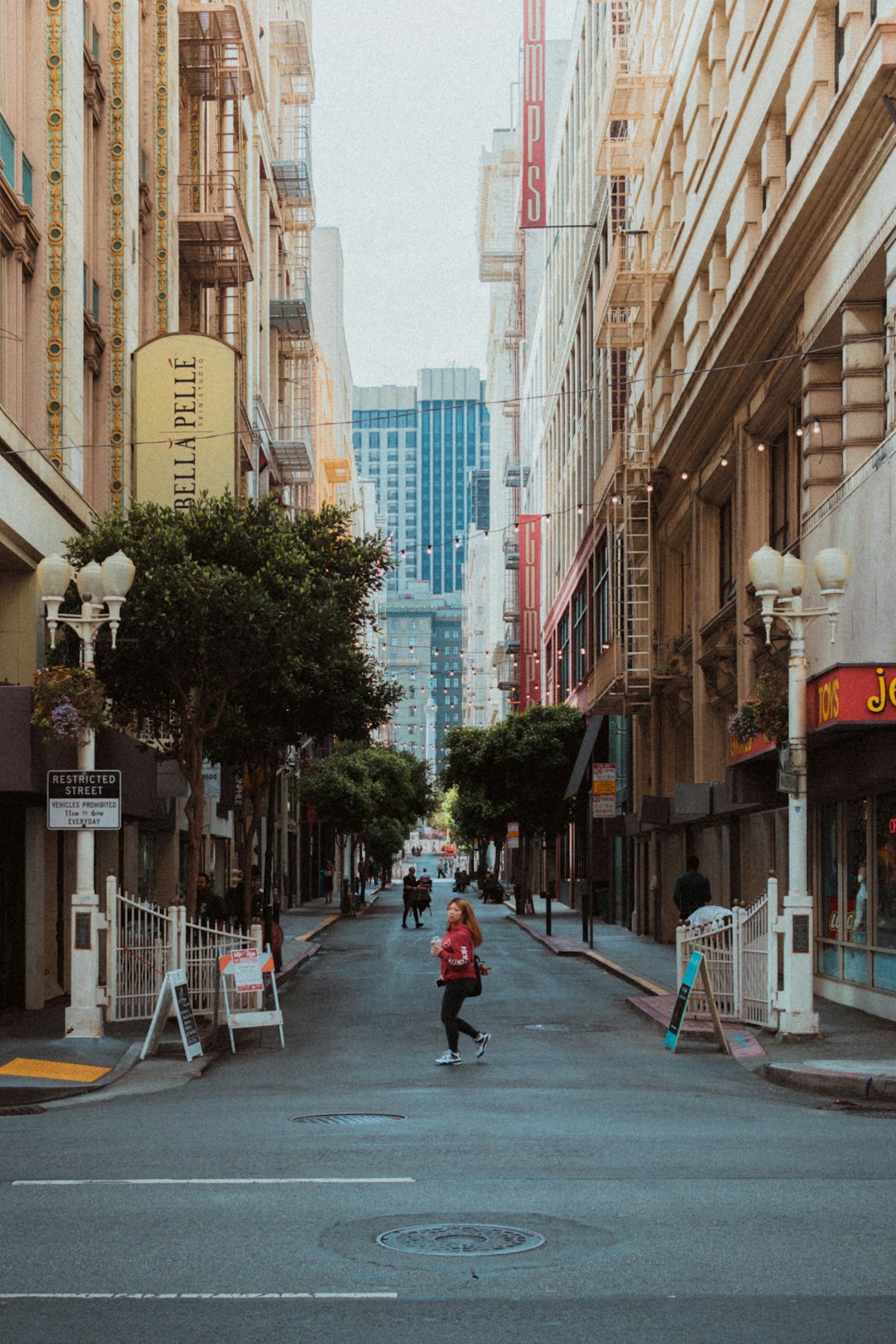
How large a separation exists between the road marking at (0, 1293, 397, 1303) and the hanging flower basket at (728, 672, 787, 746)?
12846 mm

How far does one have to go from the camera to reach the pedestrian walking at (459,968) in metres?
16.8

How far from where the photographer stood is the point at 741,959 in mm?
18656

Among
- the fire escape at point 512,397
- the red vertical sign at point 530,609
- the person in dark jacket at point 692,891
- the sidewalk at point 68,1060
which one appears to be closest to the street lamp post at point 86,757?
the sidewalk at point 68,1060

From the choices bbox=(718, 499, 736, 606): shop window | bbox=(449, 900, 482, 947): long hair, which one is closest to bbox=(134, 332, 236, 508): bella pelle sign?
bbox=(718, 499, 736, 606): shop window

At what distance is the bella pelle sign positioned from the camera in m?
28.8

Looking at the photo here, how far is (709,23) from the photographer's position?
31.8 meters

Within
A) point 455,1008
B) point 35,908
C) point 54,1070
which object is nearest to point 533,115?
point 35,908

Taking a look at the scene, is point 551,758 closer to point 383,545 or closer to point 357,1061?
point 383,545

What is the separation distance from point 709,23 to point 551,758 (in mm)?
25524

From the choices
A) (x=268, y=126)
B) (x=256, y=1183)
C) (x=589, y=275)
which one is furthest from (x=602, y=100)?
(x=256, y=1183)

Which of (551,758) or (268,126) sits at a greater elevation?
(268,126)

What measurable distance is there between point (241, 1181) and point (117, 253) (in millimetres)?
21794

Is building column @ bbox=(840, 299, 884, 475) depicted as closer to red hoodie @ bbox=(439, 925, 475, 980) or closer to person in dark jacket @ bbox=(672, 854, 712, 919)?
person in dark jacket @ bbox=(672, 854, 712, 919)

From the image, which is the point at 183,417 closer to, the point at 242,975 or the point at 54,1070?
the point at 242,975
